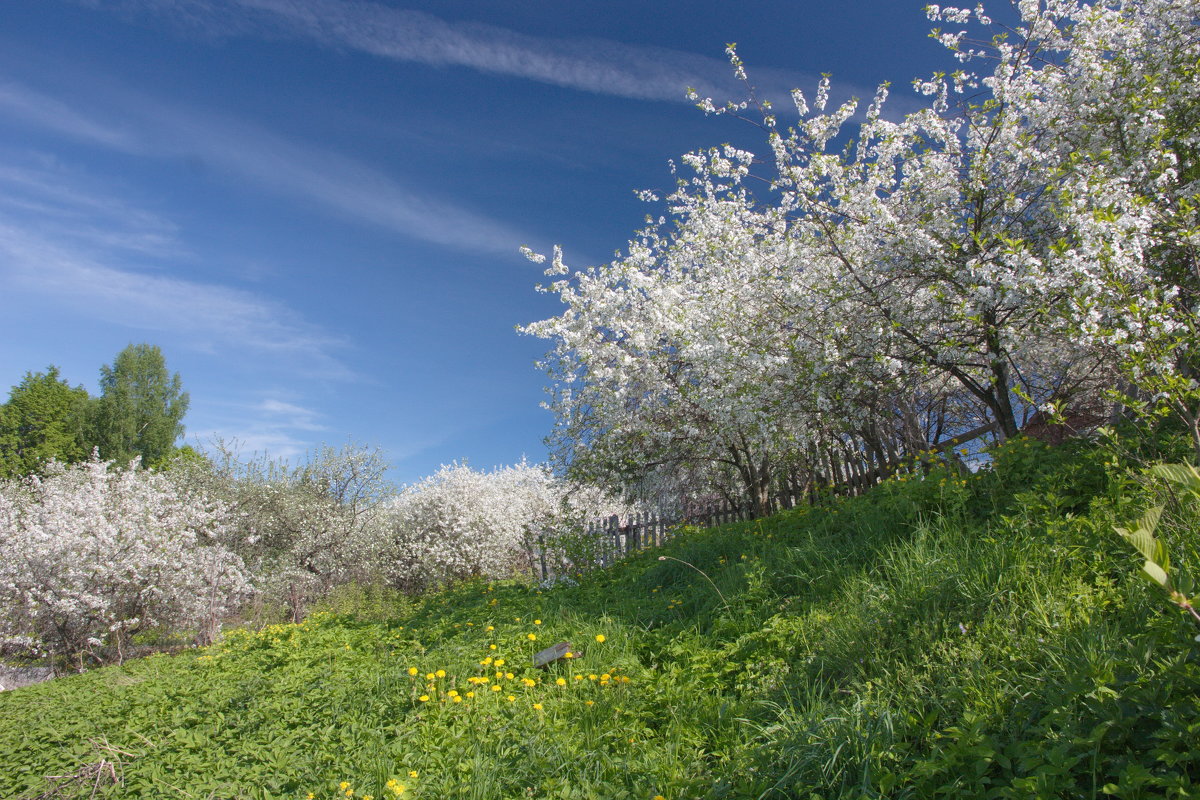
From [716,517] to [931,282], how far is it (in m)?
6.40

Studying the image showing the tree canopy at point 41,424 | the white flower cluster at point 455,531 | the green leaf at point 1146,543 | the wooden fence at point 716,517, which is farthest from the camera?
the tree canopy at point 41,424

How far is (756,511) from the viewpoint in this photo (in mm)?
11695

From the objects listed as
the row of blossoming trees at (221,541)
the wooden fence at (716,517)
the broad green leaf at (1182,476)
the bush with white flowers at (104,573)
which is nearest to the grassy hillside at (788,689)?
the broad green leaf at (1182,476)

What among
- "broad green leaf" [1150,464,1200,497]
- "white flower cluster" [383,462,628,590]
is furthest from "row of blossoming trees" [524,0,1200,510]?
"white flower cluster" [383,462,628,590]

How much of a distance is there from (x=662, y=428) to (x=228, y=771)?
27.7 ft

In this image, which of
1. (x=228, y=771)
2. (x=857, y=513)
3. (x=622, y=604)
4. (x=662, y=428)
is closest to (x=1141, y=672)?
(x=857, y=513)

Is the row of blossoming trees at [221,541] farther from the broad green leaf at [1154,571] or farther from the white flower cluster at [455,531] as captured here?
the broad green leaf at [1154,571]

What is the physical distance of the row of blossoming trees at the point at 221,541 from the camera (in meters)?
12.7

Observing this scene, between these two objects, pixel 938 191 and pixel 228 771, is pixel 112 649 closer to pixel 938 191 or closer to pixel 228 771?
pixel 228 771

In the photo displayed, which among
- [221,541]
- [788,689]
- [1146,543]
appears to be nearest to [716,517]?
[788,689]

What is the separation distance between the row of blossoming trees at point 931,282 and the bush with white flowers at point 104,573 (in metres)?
9.01

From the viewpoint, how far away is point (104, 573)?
1263cm

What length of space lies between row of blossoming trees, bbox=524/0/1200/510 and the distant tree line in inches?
1251

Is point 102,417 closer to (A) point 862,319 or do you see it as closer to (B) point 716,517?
(B) point 716,517
